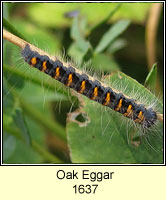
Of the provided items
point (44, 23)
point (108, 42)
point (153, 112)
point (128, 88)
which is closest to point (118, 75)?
point (128, 88)

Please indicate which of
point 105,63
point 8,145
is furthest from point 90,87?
point 105,63

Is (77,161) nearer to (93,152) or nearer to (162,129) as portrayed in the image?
(93,152)

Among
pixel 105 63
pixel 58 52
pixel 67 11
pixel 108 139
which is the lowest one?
pixel 108 139

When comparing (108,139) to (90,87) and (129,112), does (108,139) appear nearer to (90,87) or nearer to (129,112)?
(129,112)

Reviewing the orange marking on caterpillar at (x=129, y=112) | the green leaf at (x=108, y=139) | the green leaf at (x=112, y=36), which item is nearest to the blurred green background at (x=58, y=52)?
the green leaf at (x=112, y=36)

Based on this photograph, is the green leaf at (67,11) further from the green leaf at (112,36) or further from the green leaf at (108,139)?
the green leaf at (108,139)

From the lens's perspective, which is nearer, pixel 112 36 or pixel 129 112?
pixel 129 112
